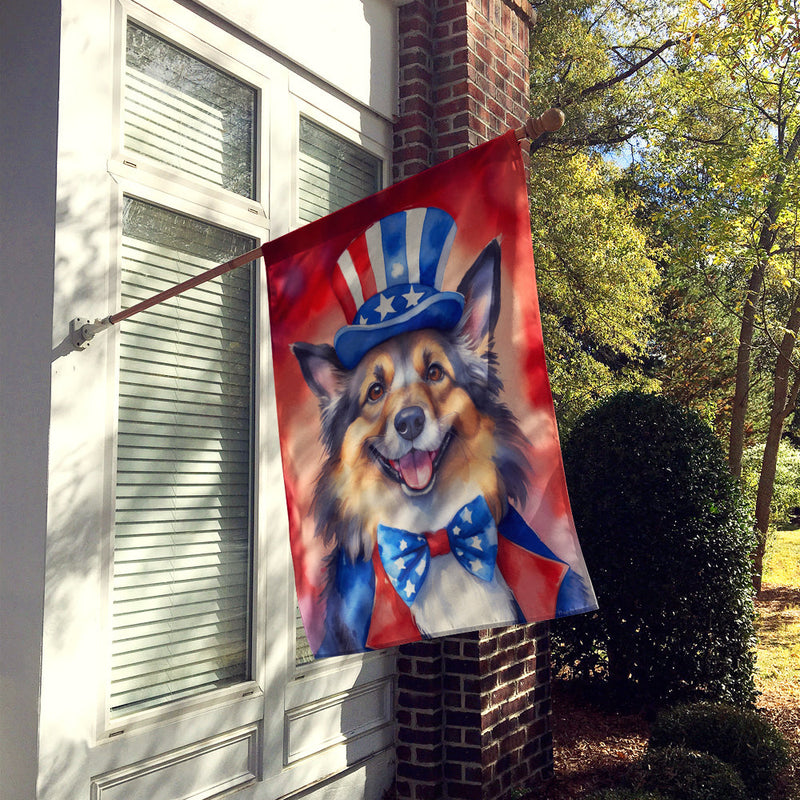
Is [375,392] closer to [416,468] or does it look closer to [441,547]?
[416,468]

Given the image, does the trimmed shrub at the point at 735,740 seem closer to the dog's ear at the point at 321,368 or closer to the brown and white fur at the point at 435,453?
the brown and white fur at the point at 435,453

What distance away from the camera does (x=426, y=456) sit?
102 inches

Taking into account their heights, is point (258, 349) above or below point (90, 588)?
above

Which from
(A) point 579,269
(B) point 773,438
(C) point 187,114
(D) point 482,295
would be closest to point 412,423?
(D) point 482,295

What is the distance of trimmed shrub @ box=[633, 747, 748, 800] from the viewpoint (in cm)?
420

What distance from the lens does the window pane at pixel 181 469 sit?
3.23 m

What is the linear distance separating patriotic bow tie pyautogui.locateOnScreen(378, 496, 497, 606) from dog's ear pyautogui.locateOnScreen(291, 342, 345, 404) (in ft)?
1.53

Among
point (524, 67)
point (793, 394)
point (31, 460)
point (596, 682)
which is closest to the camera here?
point (31, 460)

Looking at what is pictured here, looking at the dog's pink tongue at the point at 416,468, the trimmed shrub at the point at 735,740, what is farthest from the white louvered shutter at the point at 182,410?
the trimmed shrub at the point at 735,740

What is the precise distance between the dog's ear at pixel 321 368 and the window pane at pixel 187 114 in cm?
128

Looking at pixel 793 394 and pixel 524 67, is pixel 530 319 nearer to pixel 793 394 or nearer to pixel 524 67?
pixel 524 67

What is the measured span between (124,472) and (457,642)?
2228mm

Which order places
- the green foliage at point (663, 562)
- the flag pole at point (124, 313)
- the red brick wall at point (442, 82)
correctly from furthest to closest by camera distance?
the green foliage at point (663, 562) < the red brick wall at point (442, 82) < the flag pole at point (124, 313)

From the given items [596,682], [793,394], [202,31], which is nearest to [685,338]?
[793,394]
